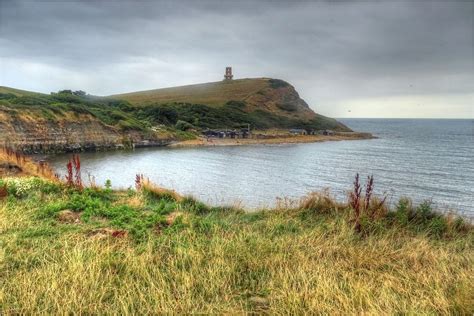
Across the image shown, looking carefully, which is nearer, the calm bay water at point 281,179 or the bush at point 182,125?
the calm bay water at point 281,179

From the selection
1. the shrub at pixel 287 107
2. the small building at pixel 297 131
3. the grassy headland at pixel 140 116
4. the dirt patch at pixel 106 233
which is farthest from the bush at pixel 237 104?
the dirt patch at pixel 106 233

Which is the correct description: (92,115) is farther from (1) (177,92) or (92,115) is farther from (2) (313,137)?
(1) (177,92)

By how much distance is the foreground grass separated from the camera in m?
4.77

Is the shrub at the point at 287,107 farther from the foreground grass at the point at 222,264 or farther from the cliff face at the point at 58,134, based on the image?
the foreground grass at the point at 222,264

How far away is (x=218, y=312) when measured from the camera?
15.2ft

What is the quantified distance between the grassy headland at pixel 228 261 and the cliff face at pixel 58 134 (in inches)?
1591

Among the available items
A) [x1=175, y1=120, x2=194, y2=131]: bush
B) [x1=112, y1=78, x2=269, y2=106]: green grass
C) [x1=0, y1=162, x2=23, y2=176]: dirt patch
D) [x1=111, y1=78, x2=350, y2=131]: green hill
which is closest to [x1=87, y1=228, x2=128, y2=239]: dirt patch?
[x1=0, y1=162, x2=23, y2=176]: dirt patch

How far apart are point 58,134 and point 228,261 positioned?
5025 centimetres

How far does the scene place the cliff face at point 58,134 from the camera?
4456 centimetres

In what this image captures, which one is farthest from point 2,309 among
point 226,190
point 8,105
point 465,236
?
point 8,105

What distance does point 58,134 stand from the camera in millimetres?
49594

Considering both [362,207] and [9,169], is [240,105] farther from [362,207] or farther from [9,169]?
[362,207]

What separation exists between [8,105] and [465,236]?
54670 millimetres

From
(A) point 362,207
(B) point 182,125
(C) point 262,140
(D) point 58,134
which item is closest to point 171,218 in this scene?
(A) point 362,207
